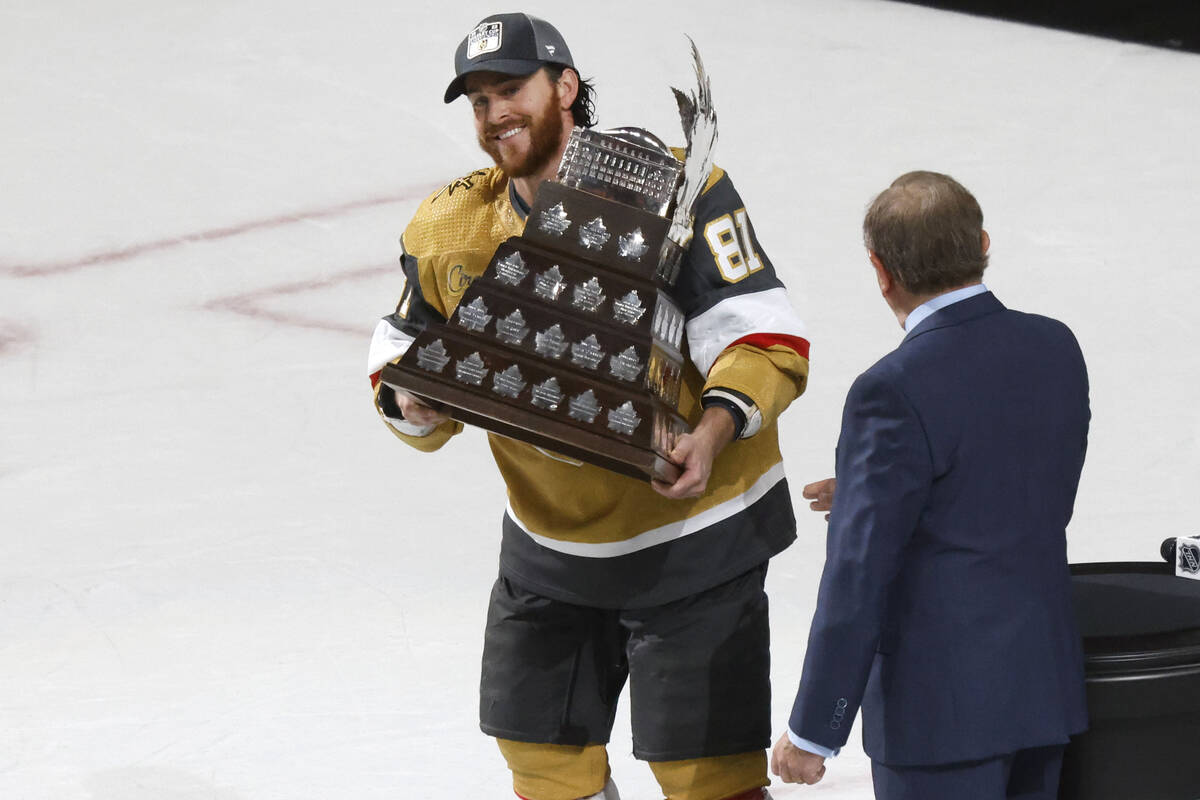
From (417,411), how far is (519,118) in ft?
1.23

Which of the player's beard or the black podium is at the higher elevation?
the player's beard

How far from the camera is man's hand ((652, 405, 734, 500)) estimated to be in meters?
1.88

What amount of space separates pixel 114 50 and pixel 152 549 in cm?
347

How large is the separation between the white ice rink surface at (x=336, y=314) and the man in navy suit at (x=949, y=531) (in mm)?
885

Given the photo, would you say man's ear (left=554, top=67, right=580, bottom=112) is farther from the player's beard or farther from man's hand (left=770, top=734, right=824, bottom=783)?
man's hand (left=770, top=734, right=824, bottom=783)

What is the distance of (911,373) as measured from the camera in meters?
1.63

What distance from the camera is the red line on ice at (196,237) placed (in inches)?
185

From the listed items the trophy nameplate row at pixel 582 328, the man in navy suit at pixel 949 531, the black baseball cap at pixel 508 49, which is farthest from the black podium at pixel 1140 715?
the black baseball cap at pixel 508 49

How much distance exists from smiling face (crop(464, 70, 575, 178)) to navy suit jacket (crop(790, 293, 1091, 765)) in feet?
1.90

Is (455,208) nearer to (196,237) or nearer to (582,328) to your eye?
(582,328)

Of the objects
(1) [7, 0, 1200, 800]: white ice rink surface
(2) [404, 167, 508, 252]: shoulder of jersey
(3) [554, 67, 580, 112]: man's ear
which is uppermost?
→ (3) [554, 67, 580, 112]: man's ear

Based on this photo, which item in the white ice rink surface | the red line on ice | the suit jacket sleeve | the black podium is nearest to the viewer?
the suit jacket sleeve

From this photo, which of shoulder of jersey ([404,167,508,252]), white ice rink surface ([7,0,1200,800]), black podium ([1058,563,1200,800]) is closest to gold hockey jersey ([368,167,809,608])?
shoulder of jersey ([404,167,508,252])

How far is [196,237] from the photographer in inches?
192
